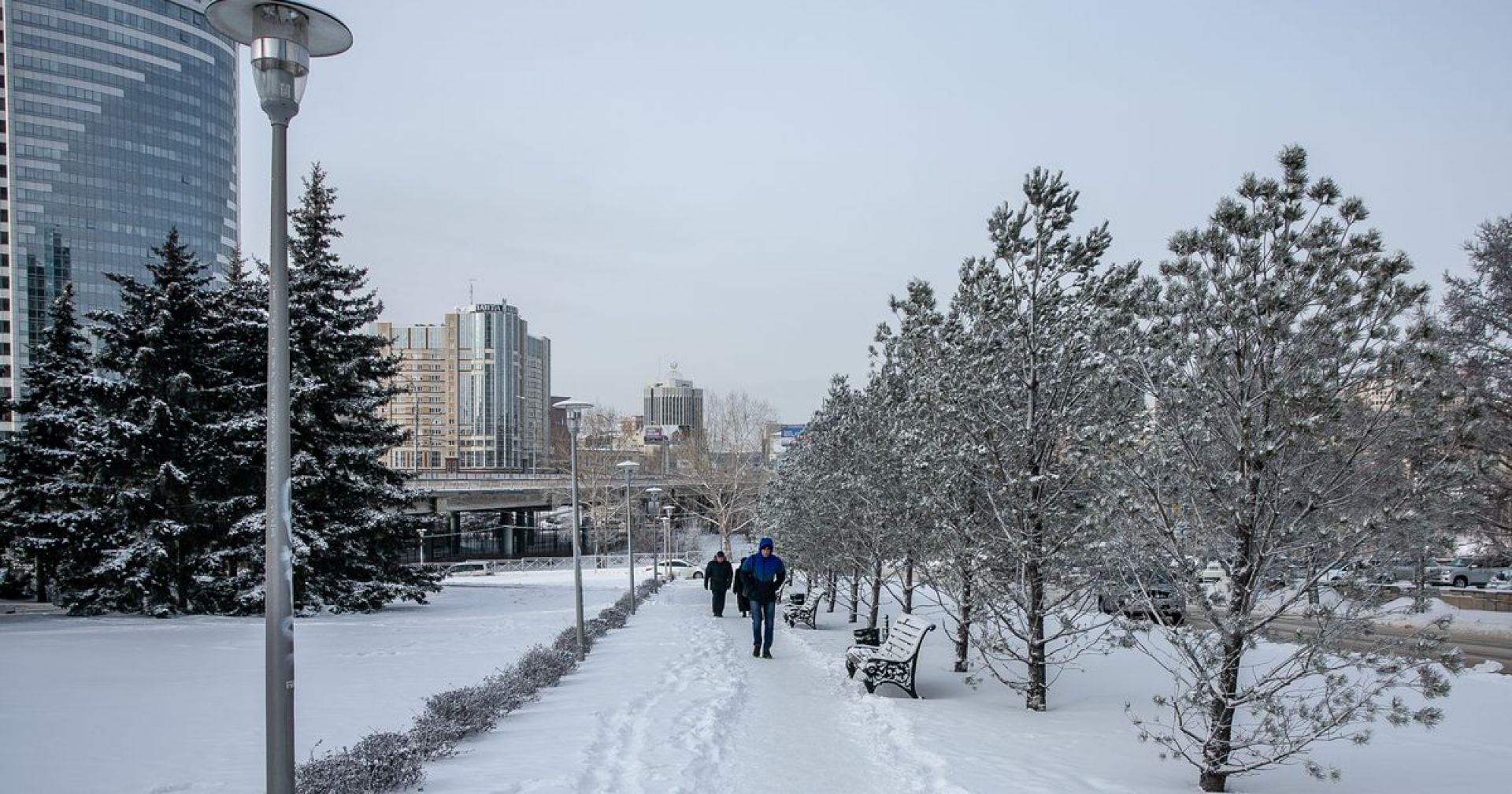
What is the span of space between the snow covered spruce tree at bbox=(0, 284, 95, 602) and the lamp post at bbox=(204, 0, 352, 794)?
21989 mm

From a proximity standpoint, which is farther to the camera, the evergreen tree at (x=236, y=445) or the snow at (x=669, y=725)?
the evergreen tree at (x=236, y=445)

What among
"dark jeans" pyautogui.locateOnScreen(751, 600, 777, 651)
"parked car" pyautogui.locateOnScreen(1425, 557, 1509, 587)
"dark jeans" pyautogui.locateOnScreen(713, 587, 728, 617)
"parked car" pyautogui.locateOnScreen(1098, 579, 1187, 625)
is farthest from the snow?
"parked car" pyautogui.locateOnScreen(1425, 557, 1509, 587)

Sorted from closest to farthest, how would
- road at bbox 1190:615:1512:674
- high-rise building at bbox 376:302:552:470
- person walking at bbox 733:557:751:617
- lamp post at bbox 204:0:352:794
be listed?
lamp post at bbox 204:0:352:794
road at bbox 1190:615:1512:674
person walking at bbox 733:557:751:617
high-rise building at bbox 376:302:552:470

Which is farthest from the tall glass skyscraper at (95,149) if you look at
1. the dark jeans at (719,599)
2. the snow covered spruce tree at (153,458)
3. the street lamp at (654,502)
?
the dark jeans at (719,599)

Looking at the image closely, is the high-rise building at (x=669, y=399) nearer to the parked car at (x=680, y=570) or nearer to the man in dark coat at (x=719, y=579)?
the parked car at (x=680, y=570)

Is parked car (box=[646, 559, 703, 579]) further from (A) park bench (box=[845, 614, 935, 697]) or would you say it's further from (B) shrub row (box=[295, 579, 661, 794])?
(A) park bench (box=[845, 614, 935, 697])

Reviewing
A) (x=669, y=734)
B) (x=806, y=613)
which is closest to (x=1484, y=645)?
(x=806, y=613)

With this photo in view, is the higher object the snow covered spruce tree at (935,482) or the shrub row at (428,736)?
the snow covered spruce tree at (935,482)

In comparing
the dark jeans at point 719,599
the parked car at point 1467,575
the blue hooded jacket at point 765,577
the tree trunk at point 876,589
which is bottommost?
the parked car at point 1467,575

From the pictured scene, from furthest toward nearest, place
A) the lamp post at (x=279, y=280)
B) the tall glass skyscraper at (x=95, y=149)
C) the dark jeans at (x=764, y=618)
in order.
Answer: the tall glass skyscraper at (x=95, y=149) < the dark jeans at (x=764, y=618) < the lamp post at (x=279, y=280)

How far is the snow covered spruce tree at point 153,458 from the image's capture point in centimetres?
2139

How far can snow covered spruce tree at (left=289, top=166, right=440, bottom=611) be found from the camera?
885 inches

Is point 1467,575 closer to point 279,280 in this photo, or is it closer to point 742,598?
point 742,598

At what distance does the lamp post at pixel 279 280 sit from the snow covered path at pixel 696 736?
2130 mm
